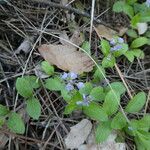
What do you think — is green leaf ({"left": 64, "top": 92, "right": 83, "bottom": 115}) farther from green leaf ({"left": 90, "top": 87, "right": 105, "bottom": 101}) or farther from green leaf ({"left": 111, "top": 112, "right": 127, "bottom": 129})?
green leaf ({"left": 111, "top": 112, "right": 127, "bottom": 129})

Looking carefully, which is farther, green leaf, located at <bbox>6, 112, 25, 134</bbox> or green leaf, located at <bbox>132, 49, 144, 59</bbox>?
green leaf, located at <bbox>132, 49, 144, 59</bbox>

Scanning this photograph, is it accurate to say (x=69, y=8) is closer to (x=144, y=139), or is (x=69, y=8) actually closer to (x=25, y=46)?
(x=25, y=46)

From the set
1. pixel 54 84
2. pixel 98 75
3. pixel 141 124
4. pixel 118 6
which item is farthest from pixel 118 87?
pixel 118 6

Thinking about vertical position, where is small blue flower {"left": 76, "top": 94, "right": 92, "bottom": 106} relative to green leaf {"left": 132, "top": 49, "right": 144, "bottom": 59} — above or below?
below

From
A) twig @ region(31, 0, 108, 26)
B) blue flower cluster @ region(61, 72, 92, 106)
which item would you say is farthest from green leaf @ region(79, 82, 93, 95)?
twig @ region(31, 0, 108, 26)

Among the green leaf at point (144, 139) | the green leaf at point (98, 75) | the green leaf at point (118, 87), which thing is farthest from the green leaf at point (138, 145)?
the green leaf at point (98, 75)

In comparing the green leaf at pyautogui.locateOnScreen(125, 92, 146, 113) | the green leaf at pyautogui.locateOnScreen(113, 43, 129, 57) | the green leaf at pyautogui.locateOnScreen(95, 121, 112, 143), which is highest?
the green leaf at pyautogui.locateOnScreen(113, 43, 129, 57)

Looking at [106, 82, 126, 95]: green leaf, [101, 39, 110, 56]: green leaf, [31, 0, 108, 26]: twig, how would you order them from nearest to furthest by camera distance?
[106, 82, 126, 95]: green leaf → [101, 39, 110, 56]: green leaf → [31, 0, 108, 26]: twig

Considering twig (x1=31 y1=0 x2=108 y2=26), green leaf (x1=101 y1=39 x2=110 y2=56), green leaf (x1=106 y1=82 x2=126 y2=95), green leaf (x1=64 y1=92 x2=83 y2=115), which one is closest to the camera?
green leaf (x1=64 y1=92 x2=83 y2=115)
